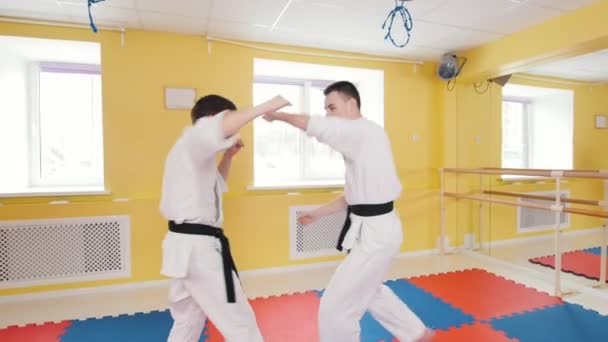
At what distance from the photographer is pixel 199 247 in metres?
1.41

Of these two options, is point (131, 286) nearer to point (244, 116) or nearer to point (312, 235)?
point (312, 235)

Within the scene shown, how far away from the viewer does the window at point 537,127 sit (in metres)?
3.69

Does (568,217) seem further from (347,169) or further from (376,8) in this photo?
(347,169)

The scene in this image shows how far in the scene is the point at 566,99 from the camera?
3670mm

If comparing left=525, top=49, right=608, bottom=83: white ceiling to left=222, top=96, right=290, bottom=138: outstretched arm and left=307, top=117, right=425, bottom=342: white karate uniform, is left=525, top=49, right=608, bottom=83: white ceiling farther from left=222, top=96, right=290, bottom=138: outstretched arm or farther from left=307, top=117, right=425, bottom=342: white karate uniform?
left=222, top=96, right=290, bottom=138: outstretched arm

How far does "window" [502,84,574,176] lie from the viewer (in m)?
3.69

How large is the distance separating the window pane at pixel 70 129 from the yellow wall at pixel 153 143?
509 mm

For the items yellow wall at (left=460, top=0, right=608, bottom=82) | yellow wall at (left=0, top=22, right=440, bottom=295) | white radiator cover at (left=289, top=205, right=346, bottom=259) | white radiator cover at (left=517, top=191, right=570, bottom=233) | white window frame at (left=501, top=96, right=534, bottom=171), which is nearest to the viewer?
yellow wall at (left=460, top=0, right=608, bottom=82)

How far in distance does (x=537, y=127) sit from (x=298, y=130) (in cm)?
268

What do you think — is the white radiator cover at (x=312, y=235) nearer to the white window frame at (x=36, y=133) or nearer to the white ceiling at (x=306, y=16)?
the white ceiling at (x=306, y=16)

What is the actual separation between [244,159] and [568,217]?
3.25 meters

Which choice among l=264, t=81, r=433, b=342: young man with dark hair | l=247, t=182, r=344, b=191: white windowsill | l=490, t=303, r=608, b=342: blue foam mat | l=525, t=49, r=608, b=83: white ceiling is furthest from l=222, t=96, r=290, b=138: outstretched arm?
l=525, t=49, r=608, b=83: white ceiling

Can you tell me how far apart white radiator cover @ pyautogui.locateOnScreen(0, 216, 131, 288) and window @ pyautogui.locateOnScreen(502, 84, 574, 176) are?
4.14 m

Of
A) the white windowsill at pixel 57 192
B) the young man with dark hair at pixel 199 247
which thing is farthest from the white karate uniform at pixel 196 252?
the white windowsill at pixel 57 192
